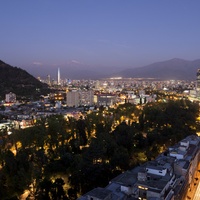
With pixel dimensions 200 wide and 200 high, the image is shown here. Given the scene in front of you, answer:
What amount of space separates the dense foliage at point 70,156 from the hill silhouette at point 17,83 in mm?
24019

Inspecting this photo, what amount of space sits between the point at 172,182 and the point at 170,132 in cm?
653

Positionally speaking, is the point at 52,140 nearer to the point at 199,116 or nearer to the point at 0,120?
the point at 0,120

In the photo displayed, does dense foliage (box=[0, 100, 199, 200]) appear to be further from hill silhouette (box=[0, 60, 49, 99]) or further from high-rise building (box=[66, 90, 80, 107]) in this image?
hill silhouette (box=[0, 60, 49, 99])

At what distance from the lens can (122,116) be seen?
20.9 meters

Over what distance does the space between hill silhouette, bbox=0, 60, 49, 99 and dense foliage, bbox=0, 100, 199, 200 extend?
2402 cm

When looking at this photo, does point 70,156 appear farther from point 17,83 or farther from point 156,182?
point 17,83

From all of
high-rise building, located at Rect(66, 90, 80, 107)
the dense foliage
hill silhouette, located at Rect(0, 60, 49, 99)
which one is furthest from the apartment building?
hill silhouette, located at Rect(0, 60, 49, 99)

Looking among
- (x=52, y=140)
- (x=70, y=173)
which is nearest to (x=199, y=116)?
(x=52, y=140)

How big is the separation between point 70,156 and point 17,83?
3366 cm

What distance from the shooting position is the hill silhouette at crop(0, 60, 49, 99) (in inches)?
1513

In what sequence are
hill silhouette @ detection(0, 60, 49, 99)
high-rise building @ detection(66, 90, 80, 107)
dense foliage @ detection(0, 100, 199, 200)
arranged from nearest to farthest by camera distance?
dense foliage @ detection(0, 100, 199, 200), high-rise building @ detection(66, 90, 80, 107), hill silhouette @ detection(0, 60, 49, 99)

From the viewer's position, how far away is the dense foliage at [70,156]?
9078mm

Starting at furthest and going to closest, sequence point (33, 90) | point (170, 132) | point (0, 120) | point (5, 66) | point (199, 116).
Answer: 1. point (5, 66)
2. point (33, 90)
3. point (199, 116)
4. point (0, 120)
5. point (170, 132)

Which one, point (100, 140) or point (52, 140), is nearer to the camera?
point (100, 140)
